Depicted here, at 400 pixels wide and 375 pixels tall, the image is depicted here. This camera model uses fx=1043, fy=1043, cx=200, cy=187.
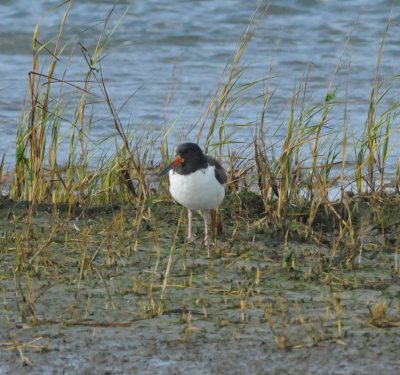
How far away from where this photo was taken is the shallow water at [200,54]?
10.9 m

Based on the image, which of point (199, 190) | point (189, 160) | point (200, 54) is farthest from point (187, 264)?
point (200, 54)

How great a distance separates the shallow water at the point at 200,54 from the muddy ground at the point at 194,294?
10.1 ft

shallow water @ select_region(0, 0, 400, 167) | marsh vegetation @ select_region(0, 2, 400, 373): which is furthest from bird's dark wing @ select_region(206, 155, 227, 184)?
shallow water @ select_region(0, 0, 400, 167)

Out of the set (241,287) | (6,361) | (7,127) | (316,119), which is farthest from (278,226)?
(7,127)

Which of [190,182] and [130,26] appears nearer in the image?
[190,182]

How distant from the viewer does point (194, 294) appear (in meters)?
5.41

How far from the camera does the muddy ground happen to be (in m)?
4.54

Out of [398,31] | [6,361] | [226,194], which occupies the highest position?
[398,31]

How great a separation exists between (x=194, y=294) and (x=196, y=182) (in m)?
1.05

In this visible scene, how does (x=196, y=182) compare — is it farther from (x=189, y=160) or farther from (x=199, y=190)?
(x=189, y=160)

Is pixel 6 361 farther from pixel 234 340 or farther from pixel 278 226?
pixel 278 226

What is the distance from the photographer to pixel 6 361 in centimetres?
452

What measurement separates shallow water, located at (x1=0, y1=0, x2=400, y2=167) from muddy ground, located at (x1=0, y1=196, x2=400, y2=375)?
3089 mm

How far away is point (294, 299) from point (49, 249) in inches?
64.1
